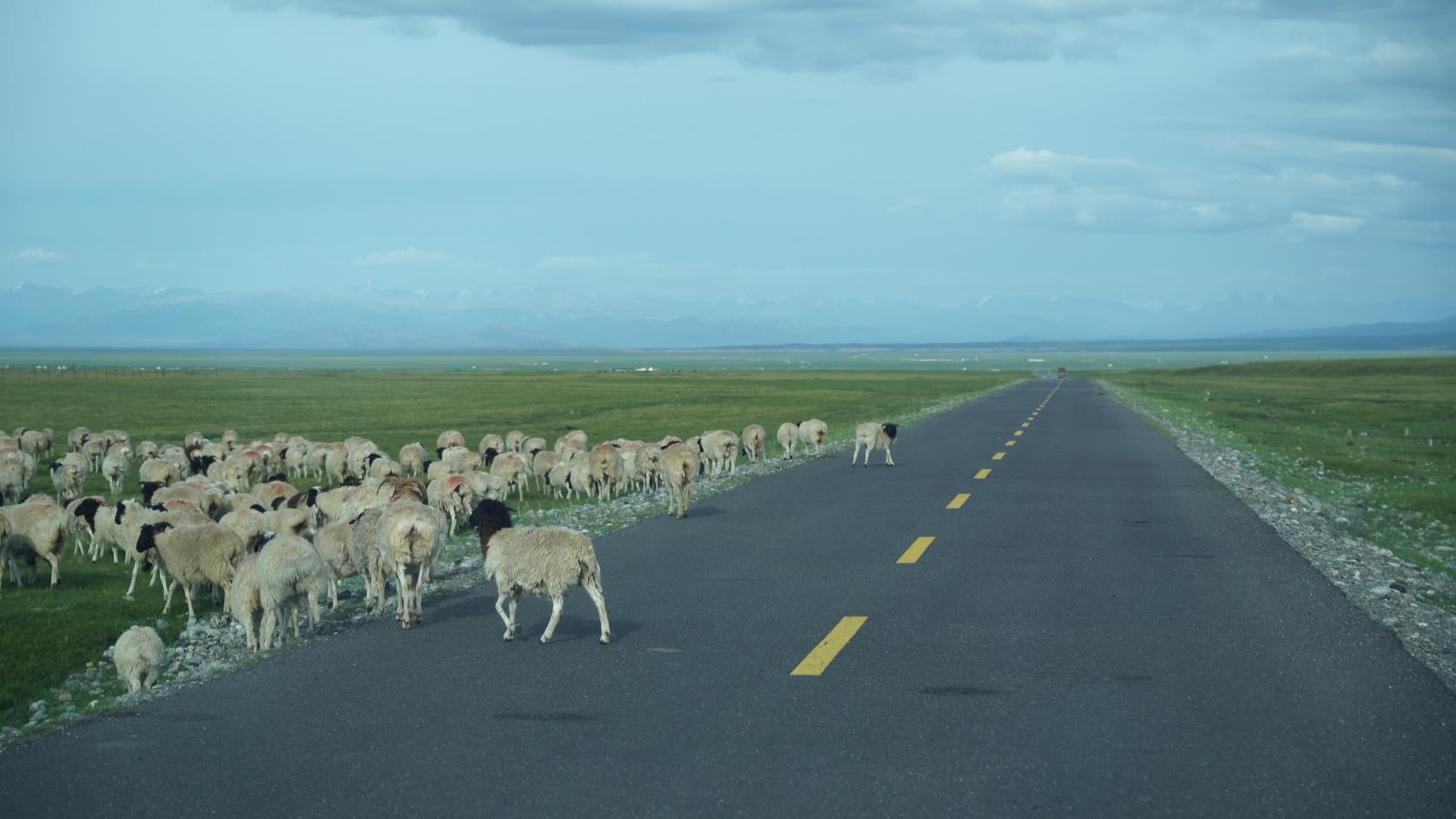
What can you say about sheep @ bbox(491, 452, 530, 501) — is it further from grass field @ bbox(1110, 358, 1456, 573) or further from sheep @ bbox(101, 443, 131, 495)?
grass field @ bbox(1110, 358, 1456, 573)

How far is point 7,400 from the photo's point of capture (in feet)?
242

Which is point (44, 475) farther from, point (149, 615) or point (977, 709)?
point (977, 709)

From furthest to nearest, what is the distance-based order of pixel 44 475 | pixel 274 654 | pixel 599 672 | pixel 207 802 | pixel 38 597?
pixel 44 475 < pixel 38 597 < pixel 274 654 < pixel 599 672 < pixel 207 802

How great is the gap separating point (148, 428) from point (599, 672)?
5075cm

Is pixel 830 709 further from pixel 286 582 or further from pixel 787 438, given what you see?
pixel 787 438

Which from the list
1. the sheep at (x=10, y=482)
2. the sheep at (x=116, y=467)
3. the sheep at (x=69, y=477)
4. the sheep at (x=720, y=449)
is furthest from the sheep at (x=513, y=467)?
the sheep at (x=10, y=482)

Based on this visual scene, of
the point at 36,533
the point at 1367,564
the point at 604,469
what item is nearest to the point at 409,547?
the point at 36,533

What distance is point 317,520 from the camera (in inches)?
692

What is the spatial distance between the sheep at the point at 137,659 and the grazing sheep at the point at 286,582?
92 centimetres

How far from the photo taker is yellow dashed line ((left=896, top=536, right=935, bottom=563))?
45.6 feet

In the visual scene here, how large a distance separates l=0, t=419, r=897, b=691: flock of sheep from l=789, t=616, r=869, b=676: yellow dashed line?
181cm

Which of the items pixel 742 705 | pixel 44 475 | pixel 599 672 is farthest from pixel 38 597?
pixel 44 475

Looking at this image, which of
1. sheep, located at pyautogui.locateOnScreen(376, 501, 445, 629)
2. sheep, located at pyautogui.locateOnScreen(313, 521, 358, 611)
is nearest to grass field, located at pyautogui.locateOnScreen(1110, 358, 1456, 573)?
sheep, located at pyautogui.locateOnScreen(376, 501, 445, 629)

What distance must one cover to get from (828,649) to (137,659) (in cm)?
585
